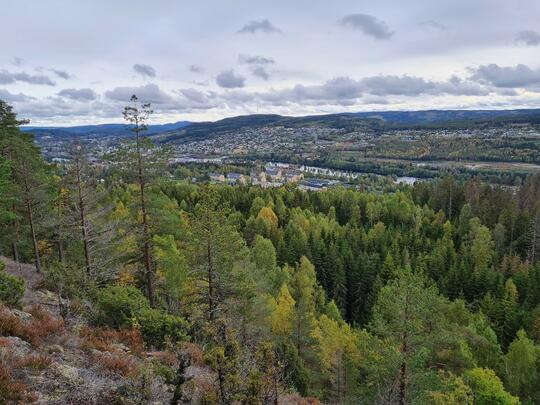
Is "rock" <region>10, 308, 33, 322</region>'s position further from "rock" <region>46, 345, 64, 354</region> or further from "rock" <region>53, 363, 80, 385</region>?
"rock" <region>53, 363, 80, 385</region>

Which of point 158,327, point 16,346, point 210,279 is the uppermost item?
point 16,346

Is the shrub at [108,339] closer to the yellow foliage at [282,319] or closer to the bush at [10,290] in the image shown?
the bush at [10,290]

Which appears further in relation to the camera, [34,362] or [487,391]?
[487,391]

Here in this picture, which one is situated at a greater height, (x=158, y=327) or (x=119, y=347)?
(x=119, y=347)

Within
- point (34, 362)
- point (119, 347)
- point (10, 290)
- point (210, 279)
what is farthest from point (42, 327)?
point (210, 279)

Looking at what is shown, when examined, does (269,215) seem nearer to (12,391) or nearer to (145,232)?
(145,232)

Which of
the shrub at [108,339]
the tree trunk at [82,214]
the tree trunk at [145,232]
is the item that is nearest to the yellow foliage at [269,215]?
the tree trunk at [145,232]
